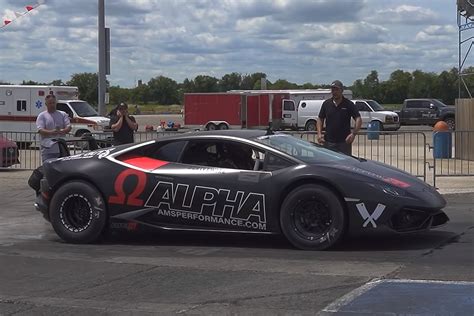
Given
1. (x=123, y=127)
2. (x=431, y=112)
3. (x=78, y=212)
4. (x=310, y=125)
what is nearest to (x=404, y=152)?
(x=123, y=127)

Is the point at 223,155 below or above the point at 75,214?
above

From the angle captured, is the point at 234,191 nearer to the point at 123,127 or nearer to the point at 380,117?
the point at 123,127

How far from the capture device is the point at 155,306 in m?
5.68

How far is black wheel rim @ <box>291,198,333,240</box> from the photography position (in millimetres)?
7574

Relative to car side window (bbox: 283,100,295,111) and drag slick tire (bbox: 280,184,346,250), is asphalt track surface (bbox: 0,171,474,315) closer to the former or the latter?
drag slick tire (bbox: 280,184,346,250)

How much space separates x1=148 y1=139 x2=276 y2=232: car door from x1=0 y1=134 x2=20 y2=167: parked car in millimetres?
10362

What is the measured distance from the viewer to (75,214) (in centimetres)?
846

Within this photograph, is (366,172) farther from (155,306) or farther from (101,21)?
(101,21)

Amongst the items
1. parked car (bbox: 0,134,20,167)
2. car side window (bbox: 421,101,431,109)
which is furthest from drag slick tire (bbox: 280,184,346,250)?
car side window (bbox: 421,101,431,109)

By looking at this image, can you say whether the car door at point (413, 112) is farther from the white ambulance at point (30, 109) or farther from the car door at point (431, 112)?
the white ambulance at point (30, 109)

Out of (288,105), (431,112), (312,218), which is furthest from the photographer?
(288,105)

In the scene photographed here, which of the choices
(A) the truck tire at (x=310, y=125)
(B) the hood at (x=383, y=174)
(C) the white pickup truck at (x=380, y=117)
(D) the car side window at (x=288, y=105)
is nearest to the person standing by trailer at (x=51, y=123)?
(B) the hood at (x=383, y=174)

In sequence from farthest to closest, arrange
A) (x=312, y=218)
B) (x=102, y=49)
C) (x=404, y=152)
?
(x=102, y=49)
(x=404, y=152)
(x=312, y=218)

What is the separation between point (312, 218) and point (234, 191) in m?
0.90
